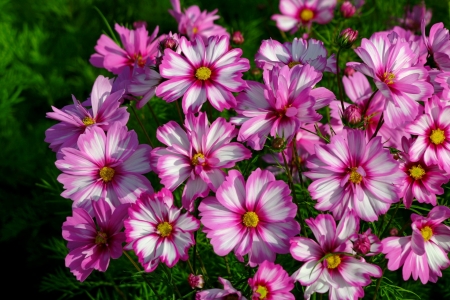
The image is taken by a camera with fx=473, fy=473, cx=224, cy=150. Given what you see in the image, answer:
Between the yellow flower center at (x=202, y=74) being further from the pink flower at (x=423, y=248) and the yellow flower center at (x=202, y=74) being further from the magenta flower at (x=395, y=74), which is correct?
the pink flower at (x=423, y=248)

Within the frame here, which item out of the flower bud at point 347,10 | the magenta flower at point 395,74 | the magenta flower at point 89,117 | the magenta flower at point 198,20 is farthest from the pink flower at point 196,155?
the flower bud at point 347,10

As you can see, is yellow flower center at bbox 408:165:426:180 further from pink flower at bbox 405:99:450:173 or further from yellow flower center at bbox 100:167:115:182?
yellow flower center at bbox 100:167:115:182

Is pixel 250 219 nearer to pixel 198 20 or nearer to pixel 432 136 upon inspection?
pixel 432 136

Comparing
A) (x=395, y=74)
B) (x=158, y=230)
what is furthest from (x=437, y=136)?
(x=158, y=230)

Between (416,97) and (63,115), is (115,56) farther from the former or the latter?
(416,97)

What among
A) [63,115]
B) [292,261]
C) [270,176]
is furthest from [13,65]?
→ [270,176]

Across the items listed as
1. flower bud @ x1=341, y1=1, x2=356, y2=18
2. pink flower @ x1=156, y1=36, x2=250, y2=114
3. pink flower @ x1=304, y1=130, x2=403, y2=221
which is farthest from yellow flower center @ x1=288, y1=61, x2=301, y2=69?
flower bud @ x1=341, y1=1, x2=356, y2=18

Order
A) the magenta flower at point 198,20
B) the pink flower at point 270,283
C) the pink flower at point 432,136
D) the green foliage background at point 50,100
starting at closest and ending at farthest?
the pink flower at point 270,283 < the pink flower at point 432,136 < the magenta flower at point 198,20 < the green foliage background at point 50,100

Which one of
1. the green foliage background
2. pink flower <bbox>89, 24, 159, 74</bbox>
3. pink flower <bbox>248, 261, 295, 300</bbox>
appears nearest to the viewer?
pink flower <bbox>248, 261, 295, 300</bbox>
